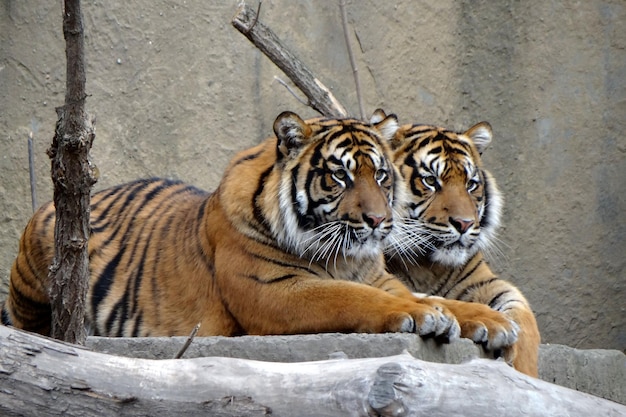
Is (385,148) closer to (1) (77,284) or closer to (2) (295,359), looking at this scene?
(2) (295,359)

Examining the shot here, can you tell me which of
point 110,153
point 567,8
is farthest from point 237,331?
point 567,8

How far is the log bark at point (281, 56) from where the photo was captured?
15.5 feet

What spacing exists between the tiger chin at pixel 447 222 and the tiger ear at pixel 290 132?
19.0 inches

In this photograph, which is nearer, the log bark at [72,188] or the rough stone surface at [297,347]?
the log bark at [72,188]

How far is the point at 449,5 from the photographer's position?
21.9ft

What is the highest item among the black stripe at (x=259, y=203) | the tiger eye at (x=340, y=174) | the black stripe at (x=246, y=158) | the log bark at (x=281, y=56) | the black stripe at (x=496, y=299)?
the log bark at (x=281, y=56)

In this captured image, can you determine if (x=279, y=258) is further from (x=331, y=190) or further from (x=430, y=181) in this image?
(x=430, y=181)

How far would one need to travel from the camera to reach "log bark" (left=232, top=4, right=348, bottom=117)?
473 cm

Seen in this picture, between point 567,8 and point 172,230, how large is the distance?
347cm

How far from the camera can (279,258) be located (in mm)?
3770

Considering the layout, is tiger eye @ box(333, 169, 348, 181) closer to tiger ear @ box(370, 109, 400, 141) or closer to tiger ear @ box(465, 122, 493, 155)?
tiger ear @ box(370, 109, 400, 141)

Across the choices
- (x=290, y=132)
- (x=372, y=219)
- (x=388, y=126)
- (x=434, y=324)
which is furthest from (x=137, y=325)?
(x=434, y=324)

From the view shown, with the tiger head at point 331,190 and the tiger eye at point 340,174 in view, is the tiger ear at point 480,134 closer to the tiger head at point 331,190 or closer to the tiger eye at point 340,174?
the tiger head at point 331,190

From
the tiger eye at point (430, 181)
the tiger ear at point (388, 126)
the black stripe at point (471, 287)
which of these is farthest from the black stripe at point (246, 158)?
the black stripe at point (471, 287)
